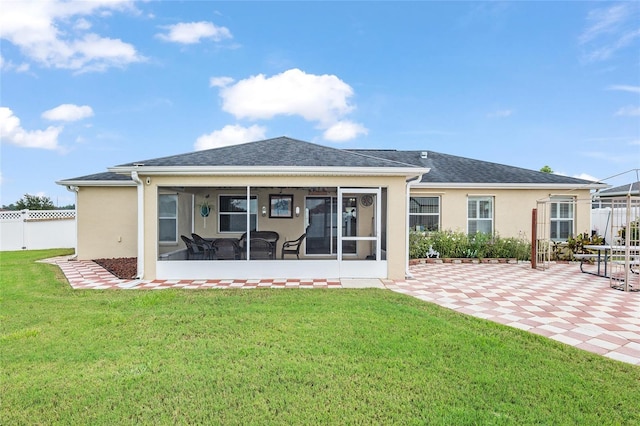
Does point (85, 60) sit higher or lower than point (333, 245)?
higher

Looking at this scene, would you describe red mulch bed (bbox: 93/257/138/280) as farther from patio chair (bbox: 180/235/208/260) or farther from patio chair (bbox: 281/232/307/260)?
patio chair (bbox: 281/232/307/260)

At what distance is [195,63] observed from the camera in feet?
48.3

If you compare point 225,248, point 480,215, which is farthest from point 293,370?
point 480,215

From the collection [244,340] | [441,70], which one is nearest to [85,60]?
[244,340]

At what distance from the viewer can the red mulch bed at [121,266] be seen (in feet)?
32.6

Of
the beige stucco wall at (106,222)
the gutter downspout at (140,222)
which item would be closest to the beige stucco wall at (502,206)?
the gutter downspout at (140,222)

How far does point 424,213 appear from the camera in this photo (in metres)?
14.3

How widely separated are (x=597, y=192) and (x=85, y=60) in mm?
20590

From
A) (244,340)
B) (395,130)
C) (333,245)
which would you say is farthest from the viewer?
(395,130)

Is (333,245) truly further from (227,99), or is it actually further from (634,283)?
(227,99)

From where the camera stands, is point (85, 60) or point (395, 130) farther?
point (395, 130)

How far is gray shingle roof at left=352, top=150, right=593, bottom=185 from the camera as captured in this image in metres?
14.2

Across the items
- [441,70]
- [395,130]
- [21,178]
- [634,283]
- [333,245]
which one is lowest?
[634,283]

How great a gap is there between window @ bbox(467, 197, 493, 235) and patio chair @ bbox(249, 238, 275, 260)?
847 cm
